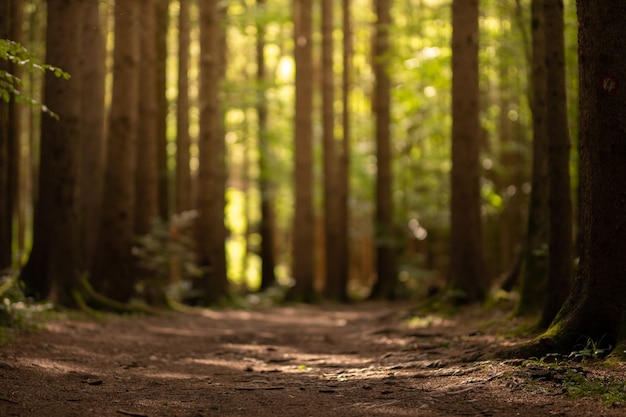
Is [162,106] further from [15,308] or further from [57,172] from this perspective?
[15,308]

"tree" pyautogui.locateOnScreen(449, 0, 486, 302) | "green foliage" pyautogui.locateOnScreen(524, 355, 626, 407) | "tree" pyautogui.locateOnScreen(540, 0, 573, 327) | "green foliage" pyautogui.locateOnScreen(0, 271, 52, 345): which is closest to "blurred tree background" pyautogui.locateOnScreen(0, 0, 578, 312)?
"tree" pyautogui.locateOnScreen(540, 0, 573, 327)

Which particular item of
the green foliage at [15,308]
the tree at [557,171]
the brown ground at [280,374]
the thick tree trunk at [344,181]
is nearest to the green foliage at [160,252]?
the brown ground at [280,374]

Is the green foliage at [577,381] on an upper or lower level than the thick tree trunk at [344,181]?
lower

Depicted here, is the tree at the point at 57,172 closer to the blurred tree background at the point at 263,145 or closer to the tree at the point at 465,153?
the blurred tree background at the point at 263,145

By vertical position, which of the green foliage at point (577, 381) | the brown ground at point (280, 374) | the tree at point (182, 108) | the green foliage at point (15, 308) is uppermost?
the tree at point (182, 108)

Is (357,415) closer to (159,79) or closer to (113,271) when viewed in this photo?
(113,271)

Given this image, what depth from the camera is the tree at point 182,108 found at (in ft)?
63.6

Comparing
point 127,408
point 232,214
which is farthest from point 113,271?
point 232,214

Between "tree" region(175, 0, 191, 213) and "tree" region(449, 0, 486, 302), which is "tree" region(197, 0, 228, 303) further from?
"tree" region(449, 0, 486, 302)

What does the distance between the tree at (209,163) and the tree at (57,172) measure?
6.52 metres

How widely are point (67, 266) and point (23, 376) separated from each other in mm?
4983

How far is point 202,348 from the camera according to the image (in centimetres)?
999

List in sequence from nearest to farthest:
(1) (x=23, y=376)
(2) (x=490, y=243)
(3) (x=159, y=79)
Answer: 1. (1) (x=23, y=376)
2. (3) (x=159, y=79)
3. (2) (x=490, y=243)

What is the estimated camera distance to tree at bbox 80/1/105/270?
15141mm
